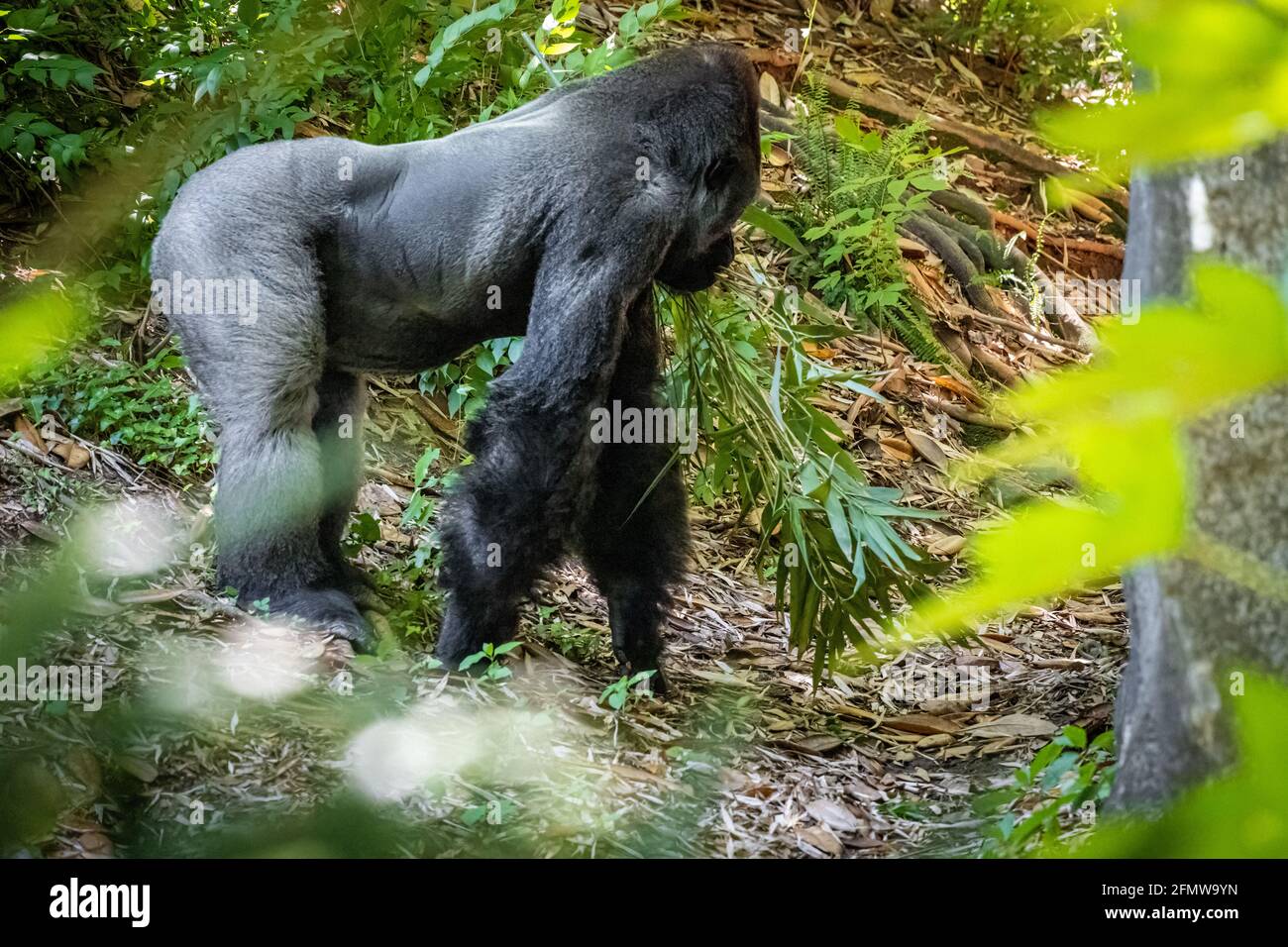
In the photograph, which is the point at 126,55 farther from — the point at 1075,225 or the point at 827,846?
the point at 1075,225

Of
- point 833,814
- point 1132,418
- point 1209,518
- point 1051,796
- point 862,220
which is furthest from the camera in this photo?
point 862,220

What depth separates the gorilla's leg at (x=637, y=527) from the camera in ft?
13.8

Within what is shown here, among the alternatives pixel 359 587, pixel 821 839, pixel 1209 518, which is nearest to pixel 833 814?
pixel 821 839

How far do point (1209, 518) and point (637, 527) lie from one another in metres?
3.23

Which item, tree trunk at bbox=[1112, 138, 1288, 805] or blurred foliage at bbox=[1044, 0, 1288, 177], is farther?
tree trunk at bbox=[1112, 138, 1288, 805]

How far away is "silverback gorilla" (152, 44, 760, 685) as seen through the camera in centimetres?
380

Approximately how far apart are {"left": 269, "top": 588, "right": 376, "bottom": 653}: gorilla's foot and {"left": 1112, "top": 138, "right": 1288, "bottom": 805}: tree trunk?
2.55 metres

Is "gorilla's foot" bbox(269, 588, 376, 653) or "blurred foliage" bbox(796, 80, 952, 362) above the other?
"blurred foliage" bbox(796, 80, 952, 362)

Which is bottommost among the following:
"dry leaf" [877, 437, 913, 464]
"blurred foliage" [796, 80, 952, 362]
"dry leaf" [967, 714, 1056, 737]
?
"dry leaf" [967, 714, 1056, 737]

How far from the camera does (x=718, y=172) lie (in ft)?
13.3

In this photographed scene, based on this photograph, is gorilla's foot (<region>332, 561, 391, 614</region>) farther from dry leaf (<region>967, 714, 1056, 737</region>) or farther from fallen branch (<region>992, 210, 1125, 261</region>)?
fallen branch (<region>992, 210, 1125, 261</region>)

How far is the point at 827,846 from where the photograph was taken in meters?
2.98

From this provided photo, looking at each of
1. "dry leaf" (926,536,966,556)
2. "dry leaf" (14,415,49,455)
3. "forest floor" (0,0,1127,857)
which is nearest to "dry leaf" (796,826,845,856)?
"forest floor" (0,0,1127,857)

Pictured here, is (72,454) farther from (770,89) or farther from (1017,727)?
(770,89)
